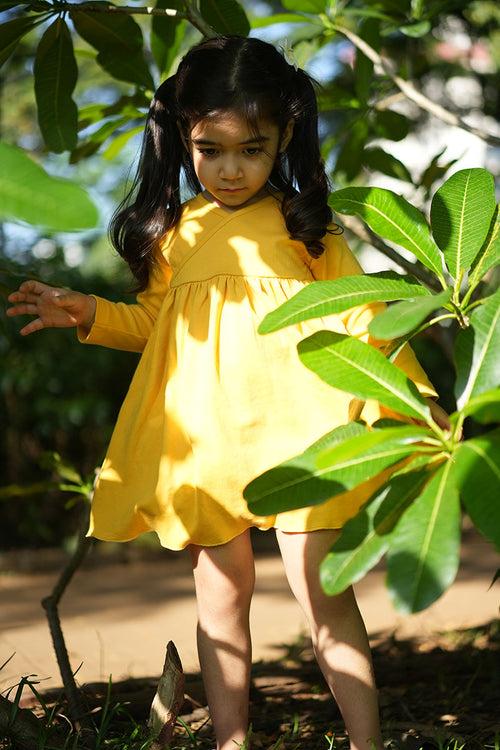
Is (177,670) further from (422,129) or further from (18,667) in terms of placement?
(422,129)

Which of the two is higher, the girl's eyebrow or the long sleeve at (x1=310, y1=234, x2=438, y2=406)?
the girl's eyebrow

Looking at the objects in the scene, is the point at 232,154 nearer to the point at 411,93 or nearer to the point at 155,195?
the point at 155,195

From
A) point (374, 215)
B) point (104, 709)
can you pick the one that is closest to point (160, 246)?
point (374, 215)

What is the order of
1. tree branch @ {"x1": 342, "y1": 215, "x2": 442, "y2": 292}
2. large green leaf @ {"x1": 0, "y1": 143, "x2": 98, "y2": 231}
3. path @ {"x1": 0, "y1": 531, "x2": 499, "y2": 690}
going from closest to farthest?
large green leaf @ {"x1": 0, "y1": 143, "x2": 98, "y2": 231} < tree branch @ {"x1": 342, "y1": 215, "x2": 442, "y2": 292} < path @ {"x1": 0, "y1": 531, "x2": 499, "y2": 690}

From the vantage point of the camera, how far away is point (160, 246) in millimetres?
2002

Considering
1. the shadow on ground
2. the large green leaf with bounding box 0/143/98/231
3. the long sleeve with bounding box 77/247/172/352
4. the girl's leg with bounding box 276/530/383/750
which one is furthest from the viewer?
the shadow on ground

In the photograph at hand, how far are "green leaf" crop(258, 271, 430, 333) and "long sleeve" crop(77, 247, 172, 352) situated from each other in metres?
0.68

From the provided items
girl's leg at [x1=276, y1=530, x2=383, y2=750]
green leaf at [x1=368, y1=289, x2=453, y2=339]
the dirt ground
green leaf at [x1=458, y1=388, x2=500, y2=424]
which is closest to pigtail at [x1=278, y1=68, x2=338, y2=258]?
girl's leg at [x1=276, y1=530, x2=383, y2=750]

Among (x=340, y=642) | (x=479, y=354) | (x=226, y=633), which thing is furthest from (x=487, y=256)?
(x=226, y=633)

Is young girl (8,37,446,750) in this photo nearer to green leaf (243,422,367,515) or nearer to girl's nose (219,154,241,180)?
girl's nose (219,154,241,180)

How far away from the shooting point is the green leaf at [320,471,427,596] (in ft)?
3.74

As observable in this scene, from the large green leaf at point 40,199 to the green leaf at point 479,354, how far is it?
0.58 m

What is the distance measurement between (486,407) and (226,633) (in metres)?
0.86

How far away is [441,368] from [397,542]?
4.60 m
